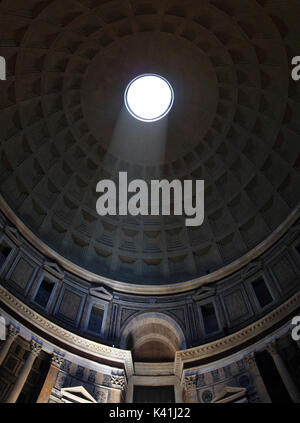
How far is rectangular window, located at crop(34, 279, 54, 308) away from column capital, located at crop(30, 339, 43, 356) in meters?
2.78

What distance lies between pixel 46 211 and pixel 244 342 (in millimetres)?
15067

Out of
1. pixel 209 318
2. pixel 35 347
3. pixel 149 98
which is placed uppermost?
pixel 149 98

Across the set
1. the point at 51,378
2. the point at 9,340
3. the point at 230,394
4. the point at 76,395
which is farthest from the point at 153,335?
the point at 9,340

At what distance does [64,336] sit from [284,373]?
10930 mm

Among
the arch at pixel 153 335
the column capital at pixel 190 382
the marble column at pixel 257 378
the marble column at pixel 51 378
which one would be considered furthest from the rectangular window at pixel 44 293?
the marble column at pixel 257 378

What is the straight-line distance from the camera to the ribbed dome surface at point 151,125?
21375mm

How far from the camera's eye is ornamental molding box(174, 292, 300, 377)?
1706cm

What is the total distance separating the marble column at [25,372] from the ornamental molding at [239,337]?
7484 mm

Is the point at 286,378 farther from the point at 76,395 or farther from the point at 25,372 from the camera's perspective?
the point at 25,372

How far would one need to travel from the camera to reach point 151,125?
89.3 ft

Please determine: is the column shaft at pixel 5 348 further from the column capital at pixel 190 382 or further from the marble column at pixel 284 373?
the marble column at pixel 284 373

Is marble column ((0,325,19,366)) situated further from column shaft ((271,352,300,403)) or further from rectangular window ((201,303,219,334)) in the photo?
column shaft ((271,352,300,403))
